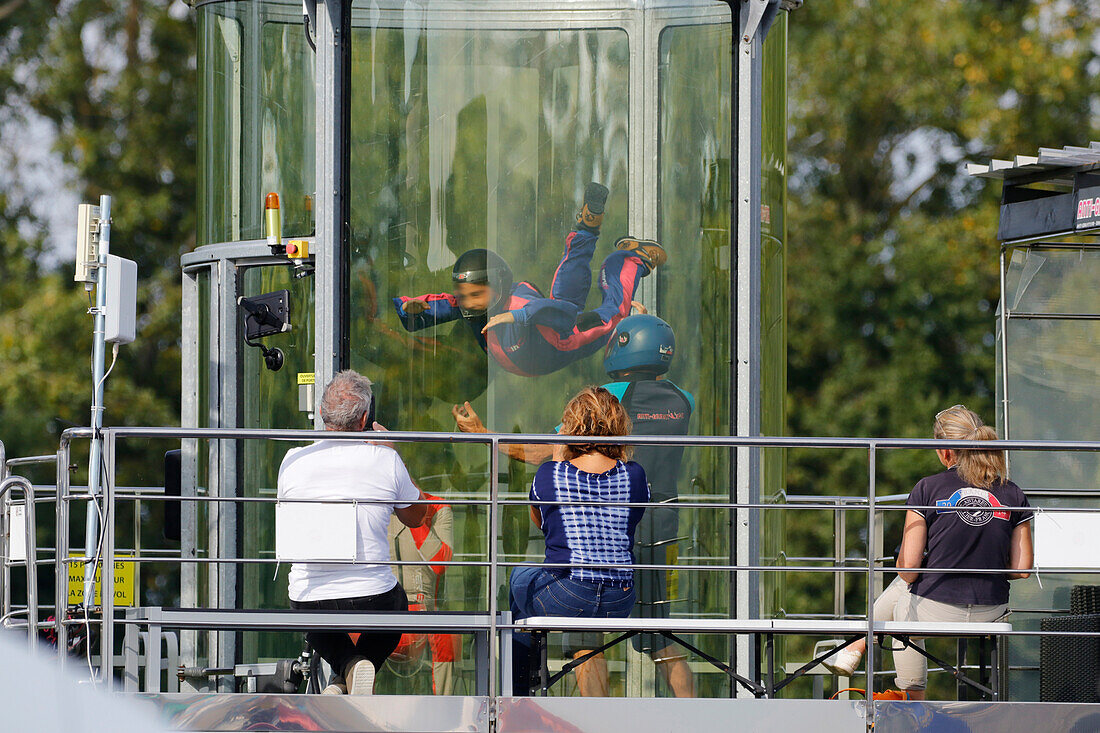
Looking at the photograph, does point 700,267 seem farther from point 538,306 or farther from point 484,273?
point 484,273

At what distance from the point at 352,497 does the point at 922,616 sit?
2327mm

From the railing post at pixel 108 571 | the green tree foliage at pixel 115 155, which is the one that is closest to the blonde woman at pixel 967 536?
the railing post at pixel 108 571

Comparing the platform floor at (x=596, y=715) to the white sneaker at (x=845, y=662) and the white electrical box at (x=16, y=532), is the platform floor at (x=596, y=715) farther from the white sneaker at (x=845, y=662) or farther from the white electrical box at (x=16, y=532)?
the white sneaker at (x=845, y=662)

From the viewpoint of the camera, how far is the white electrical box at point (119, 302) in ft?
18.7

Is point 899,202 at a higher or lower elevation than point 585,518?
higher

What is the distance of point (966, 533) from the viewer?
579 cm

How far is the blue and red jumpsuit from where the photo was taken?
6.58 meters

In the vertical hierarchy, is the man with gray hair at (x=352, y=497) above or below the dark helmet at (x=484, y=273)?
below

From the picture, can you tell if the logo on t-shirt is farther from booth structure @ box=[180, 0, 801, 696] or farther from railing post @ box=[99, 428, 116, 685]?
railing post @ box=[99, 428, 116, 685]

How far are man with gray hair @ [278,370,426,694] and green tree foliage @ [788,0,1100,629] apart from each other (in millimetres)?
12606

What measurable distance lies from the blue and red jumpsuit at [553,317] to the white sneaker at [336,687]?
1575 millimetres

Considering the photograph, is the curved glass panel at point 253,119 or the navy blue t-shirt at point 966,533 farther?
the curved glass panel at point 253,119

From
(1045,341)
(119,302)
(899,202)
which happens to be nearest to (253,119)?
(119,302)

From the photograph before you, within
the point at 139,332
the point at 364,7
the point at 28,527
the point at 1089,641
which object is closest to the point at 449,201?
the point at 364,7
